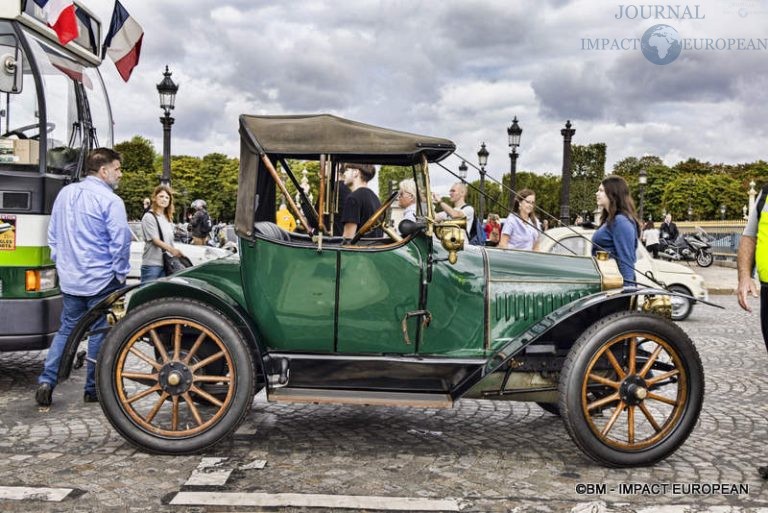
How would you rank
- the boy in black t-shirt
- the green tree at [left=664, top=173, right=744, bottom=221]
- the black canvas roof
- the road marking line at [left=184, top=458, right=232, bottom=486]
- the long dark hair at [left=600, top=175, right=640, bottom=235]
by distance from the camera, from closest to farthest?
the road marking line at [left=184, top=458, right=232, bottom=486], the black canvas roof, the boy in black t-shirt, the long dark hair at [left=600, top=175, right=640, bottom=235], the green tree at [left=664, top=173, right=744, bottom=221]

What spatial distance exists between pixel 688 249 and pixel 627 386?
2682 cm

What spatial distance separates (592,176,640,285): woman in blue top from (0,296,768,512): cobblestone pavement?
1.28m

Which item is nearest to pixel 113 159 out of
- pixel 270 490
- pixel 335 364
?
pixel 335 364

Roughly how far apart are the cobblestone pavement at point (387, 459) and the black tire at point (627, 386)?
149 mm

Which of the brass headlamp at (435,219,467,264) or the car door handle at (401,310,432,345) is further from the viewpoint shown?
the car door handle at (401,310,432,345)

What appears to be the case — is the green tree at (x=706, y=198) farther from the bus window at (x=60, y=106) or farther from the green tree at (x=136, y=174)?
the bus window at (x=60, y=106)

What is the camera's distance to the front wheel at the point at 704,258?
27734mm

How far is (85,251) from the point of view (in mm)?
5484

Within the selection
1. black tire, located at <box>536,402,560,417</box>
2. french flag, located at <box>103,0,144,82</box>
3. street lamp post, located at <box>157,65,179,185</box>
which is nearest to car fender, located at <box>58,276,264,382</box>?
black tire, located at <box>536,402,560,417</box>

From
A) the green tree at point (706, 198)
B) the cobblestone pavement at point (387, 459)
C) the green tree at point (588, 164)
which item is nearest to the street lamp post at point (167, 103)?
the cobblestone pavement at point (387, 459)

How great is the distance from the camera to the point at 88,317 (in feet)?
15.9

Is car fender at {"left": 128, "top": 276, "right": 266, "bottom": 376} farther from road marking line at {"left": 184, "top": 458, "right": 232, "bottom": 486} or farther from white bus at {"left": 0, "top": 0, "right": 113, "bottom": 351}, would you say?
white bus at {"left": 0, "top": 0, "right": 113, "bottom": 351}

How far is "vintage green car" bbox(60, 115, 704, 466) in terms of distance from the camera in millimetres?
4320

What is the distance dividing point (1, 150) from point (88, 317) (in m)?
1.96
